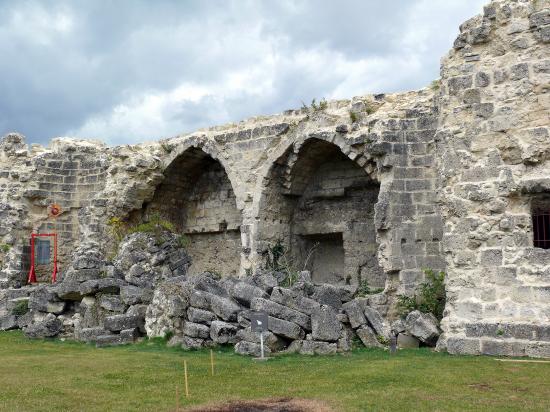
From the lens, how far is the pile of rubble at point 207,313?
31.2 ft

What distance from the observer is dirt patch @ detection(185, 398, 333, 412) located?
587 centimetres

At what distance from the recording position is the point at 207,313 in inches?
399

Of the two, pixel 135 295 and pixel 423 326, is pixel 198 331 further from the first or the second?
pixel 423 326

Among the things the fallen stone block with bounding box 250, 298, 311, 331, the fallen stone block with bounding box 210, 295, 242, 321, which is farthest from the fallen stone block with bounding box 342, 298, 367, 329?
the fallen stone block with bounding box 210, 295, 242, 321

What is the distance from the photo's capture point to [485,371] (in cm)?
741

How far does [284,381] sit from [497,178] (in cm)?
404

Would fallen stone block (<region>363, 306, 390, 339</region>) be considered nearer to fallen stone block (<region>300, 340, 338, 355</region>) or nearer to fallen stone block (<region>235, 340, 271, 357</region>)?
fallen stone block (<region>300, 340, 338, 355</region>)

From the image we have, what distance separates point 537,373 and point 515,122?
11.1 ft

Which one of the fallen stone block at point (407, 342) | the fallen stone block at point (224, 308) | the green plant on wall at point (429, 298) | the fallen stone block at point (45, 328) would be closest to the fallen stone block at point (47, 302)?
the fallen stone block at point (45, 328)

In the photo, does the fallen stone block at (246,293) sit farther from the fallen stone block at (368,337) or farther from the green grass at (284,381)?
the fallen stone block at (368,337)

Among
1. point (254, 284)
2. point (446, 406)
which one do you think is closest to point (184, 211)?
point (254, 284)

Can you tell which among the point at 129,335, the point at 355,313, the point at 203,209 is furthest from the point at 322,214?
the point at 129,335

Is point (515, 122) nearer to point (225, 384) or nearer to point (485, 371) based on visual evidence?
point (485, 371)

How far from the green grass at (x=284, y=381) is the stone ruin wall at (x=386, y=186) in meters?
1.20
